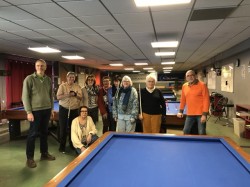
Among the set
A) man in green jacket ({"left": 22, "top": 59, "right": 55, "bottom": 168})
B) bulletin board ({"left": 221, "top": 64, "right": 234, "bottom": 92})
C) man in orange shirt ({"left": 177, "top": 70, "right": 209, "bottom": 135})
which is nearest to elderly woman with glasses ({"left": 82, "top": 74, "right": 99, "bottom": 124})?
man in green jacket ({"left": 22, "top": 59, "right": 55, "bottom": 168})

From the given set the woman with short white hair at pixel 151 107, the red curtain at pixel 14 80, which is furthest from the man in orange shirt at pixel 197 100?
the red curtain at pixel 14 80

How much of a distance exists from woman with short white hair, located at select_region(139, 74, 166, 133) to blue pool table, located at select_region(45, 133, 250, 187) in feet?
4.03

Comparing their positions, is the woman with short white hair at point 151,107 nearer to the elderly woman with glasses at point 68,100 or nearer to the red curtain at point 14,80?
the elderly woman with glasses at point 68,100

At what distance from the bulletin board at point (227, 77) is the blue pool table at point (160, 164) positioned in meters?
6.11

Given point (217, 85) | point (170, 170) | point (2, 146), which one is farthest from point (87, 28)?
point (217, 85)

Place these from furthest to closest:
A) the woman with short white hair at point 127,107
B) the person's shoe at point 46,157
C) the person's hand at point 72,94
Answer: the person's hand at point 72,94
the person's shoe at point 46,157
the woman with short white hair at point 127,107

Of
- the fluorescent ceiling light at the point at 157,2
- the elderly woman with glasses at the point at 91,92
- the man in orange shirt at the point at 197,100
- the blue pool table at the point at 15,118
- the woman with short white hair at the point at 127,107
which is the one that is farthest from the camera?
the blue pool table at the point at 15,118

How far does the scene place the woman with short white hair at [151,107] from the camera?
3.57 metres

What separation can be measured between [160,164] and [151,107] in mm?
1900

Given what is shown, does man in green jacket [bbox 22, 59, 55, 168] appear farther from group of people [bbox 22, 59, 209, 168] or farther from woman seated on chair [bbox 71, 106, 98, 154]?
woman seated on chair [bbox 71, 106, 98, 154]

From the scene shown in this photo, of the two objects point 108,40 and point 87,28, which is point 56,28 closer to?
point 87,28

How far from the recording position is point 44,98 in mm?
3529

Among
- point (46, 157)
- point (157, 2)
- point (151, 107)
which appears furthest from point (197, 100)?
point (46, 157)

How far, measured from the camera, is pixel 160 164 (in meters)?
1.71
